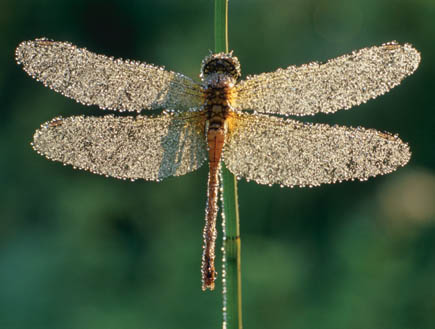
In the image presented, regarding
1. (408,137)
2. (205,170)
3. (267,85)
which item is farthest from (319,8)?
(267,85)

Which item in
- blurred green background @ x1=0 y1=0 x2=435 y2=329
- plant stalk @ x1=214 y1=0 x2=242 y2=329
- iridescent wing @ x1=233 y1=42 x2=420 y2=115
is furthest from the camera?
blurred green background @ x1=0 y1=0 x2=435 y2=329

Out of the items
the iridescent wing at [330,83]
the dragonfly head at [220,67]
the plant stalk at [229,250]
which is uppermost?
the dragonfly head at [220,67]

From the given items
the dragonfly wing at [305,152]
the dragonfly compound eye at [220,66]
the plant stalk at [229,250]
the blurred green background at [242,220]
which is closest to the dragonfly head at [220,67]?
the dragonfly compound eye at [220,66]

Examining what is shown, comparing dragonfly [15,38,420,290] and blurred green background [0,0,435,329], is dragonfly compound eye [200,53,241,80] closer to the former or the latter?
dragonfly [15,38,420,290]

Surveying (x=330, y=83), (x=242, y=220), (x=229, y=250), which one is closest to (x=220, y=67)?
(x=330, y=83)

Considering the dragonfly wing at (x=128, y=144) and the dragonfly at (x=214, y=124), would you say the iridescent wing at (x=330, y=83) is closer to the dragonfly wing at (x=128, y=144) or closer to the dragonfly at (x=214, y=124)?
the dragonfly at (x=214, y=124)

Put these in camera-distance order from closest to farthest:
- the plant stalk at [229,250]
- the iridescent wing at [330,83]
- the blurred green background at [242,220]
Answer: the plant stalk at [229,250] → the iridescent wing at [330,83] → the blurred green background at [242,220]

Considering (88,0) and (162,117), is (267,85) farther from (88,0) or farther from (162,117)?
(88,0)

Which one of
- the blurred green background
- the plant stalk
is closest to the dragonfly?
the plant stalk
